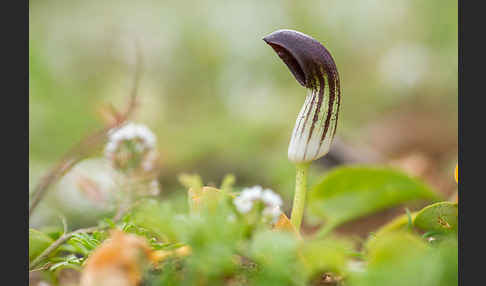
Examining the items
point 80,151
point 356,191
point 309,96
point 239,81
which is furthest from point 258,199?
point 239,81

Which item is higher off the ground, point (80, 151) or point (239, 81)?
point (239, 81)

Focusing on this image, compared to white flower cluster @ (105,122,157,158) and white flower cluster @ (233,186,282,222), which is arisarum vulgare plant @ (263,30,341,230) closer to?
white flower cluster @ (233,186,282,222)

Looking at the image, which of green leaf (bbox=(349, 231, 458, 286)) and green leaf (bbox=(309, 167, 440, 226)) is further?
green leaf (bbox=(309, 167, 440, 226))

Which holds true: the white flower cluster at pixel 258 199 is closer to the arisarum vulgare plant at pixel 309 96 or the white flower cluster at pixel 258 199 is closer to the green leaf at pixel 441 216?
the arisarum vulgare plant at pixel 309 96

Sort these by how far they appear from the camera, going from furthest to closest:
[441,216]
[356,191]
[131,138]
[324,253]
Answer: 1. [356,191]
2. [131,138]
3. [441,216]
4. [324,253]

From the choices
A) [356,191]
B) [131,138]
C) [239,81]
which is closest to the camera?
[131,138]

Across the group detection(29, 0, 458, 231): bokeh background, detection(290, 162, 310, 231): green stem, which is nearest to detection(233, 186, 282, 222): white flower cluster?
detection(290, 162, 310, 231): green stem

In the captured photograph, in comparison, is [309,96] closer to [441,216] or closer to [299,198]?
[299,198]
